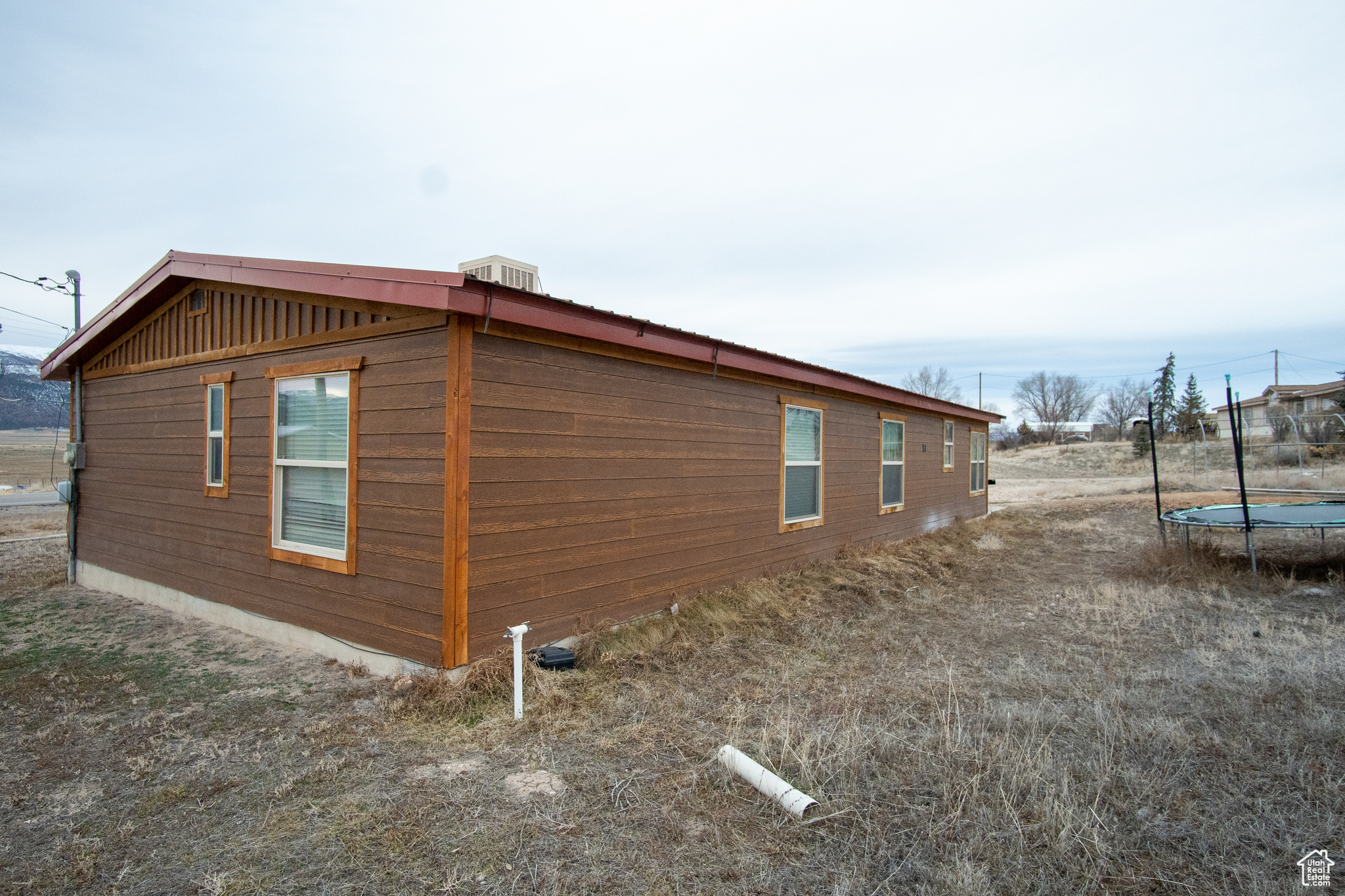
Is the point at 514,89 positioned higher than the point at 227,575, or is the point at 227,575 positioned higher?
the point at 514,89

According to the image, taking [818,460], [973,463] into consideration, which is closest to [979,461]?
[973,463]

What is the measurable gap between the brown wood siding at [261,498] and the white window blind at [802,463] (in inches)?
182

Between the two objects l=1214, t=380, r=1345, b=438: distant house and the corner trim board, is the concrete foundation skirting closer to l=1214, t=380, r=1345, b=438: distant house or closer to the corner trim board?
the corner trim board

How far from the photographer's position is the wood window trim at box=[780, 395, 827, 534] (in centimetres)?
779

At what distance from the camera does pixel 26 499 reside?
Answer: 64.5ft

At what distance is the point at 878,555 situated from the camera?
9258 millimetres

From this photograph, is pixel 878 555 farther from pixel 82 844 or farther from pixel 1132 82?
pixel 82 844

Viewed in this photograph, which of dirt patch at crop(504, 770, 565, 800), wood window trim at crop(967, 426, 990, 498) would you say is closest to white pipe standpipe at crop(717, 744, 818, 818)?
dirt patch at crop(504, 770, 565, 800)

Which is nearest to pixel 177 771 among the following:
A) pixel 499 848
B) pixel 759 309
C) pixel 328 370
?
pixel 499 848

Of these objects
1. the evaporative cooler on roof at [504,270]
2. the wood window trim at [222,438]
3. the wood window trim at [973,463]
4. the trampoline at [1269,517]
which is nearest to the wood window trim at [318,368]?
the wood window trim at [222,438]

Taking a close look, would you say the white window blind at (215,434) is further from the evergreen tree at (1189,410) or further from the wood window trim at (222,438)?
the evergreen tree at (1189,410)

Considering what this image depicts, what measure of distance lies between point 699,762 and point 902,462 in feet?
29.4

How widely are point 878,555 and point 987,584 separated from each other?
1.46m

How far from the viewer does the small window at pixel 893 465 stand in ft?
34.7
